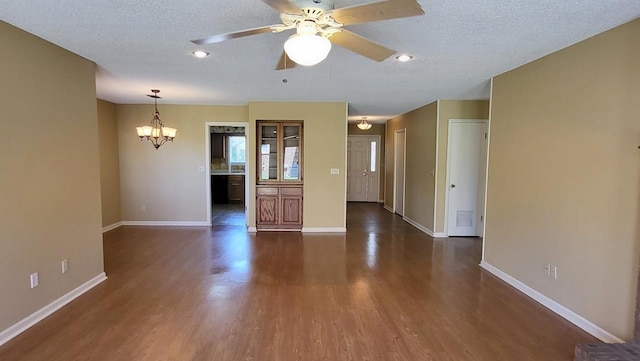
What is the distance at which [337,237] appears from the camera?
5.85m

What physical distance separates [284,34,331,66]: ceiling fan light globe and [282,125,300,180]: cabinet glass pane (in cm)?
435

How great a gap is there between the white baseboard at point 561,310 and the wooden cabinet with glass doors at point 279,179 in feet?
11.3

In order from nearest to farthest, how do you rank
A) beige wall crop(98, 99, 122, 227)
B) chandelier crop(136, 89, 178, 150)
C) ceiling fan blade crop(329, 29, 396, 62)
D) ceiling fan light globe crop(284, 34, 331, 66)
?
1. ceiling fan light globe crop(284, 34, 331, 66)
2. ceiling fan blade crop(329, 29, 396, 62)
3. chandelier crop(136, 89, 178, 150)
4. beige wall crop(98, 99, 122, 227)

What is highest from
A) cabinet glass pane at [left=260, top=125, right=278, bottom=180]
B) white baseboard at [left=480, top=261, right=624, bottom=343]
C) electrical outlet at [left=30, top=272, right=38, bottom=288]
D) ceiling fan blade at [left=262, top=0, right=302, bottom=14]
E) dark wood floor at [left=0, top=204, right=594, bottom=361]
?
ceiling fan blade at [left=262, top=0, right=302, bottom=14]

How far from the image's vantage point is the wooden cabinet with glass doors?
625 cm

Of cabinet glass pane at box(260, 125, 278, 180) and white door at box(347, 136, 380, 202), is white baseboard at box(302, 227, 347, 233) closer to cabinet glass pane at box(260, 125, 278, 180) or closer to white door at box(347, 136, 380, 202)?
cabinet glass pane at box(260, 125, 278, 180)

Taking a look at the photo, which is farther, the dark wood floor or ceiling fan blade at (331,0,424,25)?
the dark wood floor

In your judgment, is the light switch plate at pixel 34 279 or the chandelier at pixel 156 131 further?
the chandelier at pixel 156 131

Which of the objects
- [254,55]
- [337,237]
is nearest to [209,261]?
[337,237]

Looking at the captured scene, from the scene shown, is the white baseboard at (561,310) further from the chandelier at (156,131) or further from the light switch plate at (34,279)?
the chandelier at (156,131)

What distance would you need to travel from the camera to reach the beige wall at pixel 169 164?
6551 millimetres

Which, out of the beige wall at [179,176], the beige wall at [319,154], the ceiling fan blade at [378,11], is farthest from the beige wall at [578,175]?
the beige wall at [179,176]

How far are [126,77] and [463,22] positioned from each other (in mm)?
3948

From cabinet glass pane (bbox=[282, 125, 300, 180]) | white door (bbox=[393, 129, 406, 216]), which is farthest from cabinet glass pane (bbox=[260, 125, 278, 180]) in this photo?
white door (bbox=[393, 129, 406, 216])
